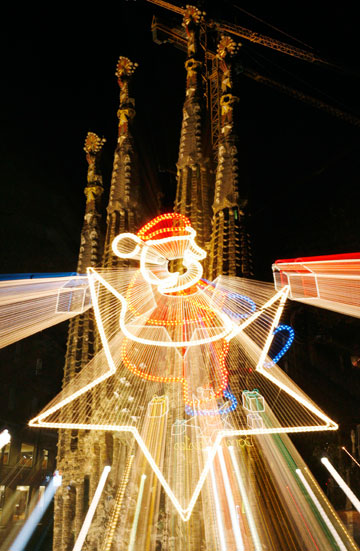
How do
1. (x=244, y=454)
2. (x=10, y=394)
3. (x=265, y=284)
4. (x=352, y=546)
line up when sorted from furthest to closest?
(x=10, y=394) < (x=265, y=284) < (x=244, y=454) < (x=352, y=546)

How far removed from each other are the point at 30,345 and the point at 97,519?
61.6ft

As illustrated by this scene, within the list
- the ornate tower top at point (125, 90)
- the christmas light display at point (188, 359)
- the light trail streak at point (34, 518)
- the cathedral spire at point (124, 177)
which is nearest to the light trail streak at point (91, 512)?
the christmas light display at point (188, 359)

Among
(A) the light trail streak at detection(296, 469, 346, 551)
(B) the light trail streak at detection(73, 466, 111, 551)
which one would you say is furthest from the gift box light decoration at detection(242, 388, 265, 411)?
(B) the light trail streak at detection(73, 466, 111, 551)

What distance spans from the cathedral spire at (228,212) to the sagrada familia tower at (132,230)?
0.17 ft

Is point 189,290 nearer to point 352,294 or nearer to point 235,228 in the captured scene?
point 235,228

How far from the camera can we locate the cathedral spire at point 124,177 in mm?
27375

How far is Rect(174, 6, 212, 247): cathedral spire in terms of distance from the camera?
23297mm

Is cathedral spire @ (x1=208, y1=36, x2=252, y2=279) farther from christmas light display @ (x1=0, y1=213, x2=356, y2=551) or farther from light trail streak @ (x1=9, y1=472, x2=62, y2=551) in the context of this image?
light trail streak @ (x1=9, y1=472, x2=62, y2=551)

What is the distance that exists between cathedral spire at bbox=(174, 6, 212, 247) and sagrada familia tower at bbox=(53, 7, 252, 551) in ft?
0.18

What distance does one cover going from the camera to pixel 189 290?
18875 mm

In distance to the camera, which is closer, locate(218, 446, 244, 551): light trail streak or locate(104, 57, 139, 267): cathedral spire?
locate(218, 446, 244, 551): light trail streak

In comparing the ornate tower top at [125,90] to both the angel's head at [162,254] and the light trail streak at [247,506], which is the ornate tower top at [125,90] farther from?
the light trail streak at [247,506]

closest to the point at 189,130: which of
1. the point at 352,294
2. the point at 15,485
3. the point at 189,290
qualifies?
the point at 189,290

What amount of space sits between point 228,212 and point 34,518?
28510 millimetres
